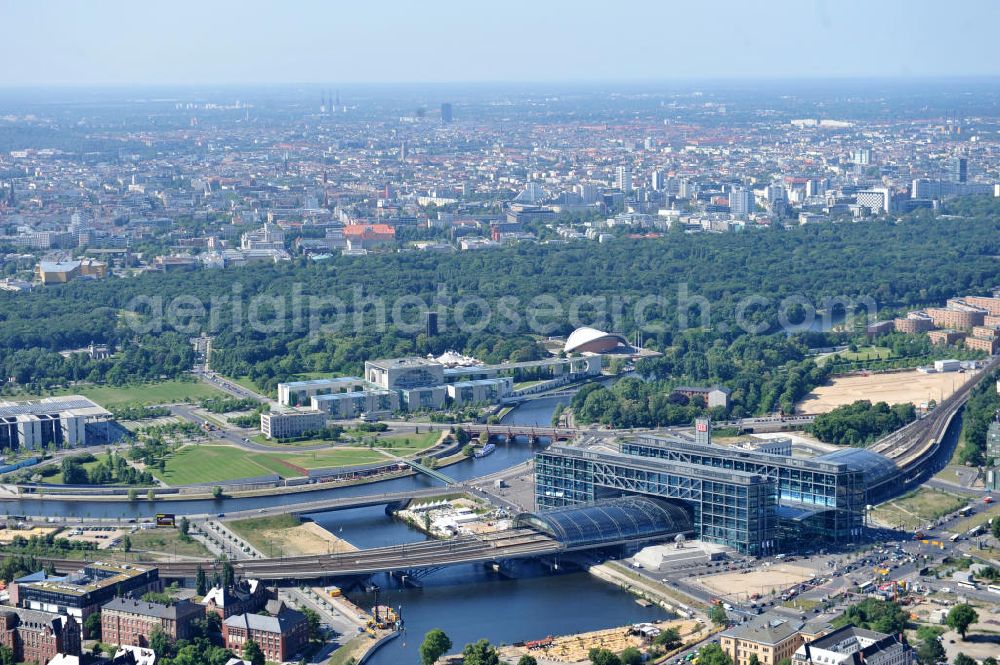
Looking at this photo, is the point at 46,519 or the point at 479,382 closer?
the point at 46,519

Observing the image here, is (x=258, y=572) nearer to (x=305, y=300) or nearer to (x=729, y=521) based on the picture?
(x=729, y=521)

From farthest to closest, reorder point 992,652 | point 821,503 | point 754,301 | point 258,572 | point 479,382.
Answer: point 754,301, point 479,382, point 821,503, point 258,572, point 992,652

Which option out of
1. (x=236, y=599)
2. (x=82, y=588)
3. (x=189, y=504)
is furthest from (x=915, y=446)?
(x=82, y=588)

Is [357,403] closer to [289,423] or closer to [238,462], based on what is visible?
[289,423]

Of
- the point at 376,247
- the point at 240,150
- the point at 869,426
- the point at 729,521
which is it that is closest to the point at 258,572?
the point at 729,521

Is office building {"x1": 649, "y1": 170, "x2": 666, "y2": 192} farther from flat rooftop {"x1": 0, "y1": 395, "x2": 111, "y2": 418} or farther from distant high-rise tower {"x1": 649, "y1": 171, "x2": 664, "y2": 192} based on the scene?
flat rooftop {"x1": 0, "y1": 395, "x2": 111, "y2": 418}

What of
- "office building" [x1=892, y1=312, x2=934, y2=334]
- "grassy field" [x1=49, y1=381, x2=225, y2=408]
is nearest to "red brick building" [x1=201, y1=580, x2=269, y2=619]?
"grassy field" [x1=49, y1=381, x2=225, y2=408]
